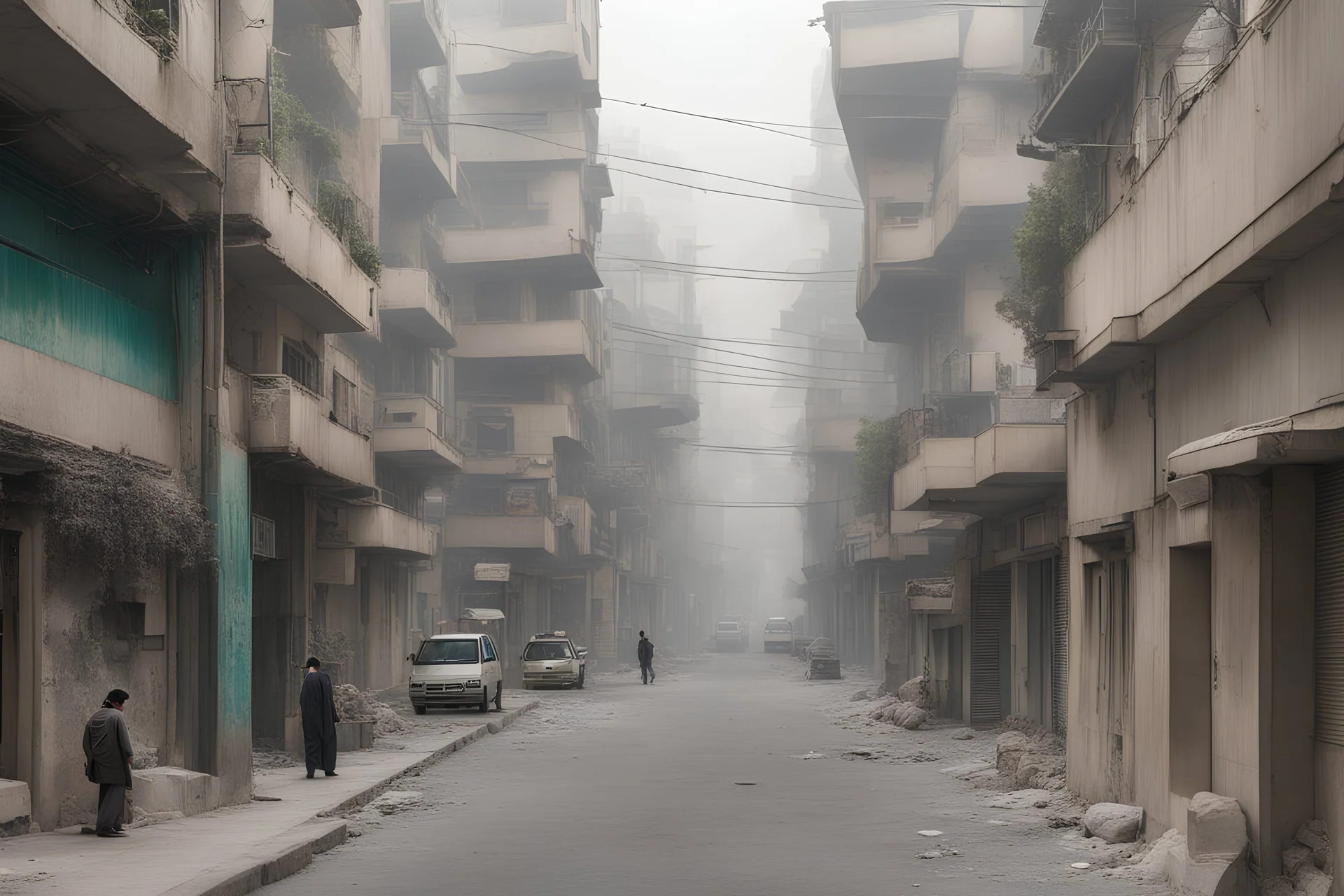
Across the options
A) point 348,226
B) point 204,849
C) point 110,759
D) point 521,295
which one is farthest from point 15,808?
point 521,295

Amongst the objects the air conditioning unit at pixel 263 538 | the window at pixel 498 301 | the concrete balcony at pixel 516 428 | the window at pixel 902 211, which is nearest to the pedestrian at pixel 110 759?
the air conditioning unit at pixel 263 538

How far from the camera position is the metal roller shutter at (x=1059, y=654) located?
76.6ft

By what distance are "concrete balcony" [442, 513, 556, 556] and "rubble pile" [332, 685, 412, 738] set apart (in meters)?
26.4

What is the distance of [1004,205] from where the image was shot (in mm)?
40406

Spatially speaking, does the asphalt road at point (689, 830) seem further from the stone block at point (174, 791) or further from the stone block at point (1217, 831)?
the stone block at point (174, 791)

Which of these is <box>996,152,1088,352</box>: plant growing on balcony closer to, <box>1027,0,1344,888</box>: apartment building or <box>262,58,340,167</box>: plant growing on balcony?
<box>1027,0,1344,888</box>: apartment building

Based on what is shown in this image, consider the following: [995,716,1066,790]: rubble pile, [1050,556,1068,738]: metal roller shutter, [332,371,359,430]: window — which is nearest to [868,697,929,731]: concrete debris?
[1050,556,1068,738]: metal roller shutter

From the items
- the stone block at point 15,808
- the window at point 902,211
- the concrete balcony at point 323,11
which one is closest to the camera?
the stone block at point 15,808

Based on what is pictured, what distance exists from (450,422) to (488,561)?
578 cm

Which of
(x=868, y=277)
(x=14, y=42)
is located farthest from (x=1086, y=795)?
(x=868, y=277)

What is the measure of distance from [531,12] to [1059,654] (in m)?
50.8

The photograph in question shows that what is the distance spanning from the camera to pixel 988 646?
30078 millimetres

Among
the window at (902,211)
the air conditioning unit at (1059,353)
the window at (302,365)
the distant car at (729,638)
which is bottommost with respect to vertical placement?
the distant car at (729,638)

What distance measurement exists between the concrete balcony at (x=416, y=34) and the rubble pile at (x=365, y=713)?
1009 inches
